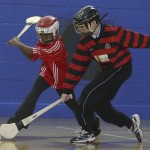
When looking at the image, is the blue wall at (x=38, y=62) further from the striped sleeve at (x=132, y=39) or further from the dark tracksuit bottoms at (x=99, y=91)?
the striped sleeve at (x=132, y=39)

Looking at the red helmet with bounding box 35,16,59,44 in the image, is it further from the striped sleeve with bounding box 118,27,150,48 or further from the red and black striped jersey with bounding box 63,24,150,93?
the striped sleeve with bounding box 118,27,150,48

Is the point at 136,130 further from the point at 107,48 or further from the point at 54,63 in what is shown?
the point at 54,63

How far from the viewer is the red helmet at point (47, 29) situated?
5090 millimetres

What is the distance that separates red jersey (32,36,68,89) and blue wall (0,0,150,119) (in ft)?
9.21

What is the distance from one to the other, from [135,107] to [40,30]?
358 cm

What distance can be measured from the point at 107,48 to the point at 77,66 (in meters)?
0.30

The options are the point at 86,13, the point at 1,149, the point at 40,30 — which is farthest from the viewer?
the point at 40,30

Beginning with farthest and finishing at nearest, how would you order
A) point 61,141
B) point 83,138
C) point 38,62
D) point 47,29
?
point 38,62 < point 47,29 < point 61,141 < point 83,138

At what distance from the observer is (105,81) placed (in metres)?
4.71

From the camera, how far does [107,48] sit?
4.67m

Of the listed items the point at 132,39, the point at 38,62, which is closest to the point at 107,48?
the point at 132,39

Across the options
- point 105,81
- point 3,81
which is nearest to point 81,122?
point 105,81

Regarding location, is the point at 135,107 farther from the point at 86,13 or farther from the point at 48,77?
the point at 86,13

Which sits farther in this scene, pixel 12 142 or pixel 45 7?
pixel 45 7
